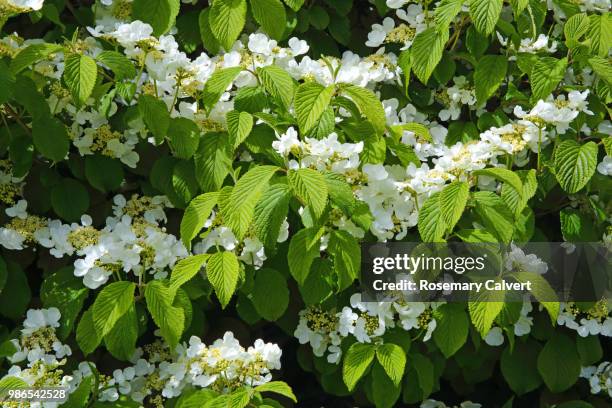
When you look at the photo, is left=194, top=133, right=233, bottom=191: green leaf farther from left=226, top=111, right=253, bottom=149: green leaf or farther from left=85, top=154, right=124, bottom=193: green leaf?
left=85, top=154, right=124, bottom=193: green leaf

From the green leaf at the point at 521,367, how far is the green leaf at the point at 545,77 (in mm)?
639

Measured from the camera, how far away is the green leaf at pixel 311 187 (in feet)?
5.65

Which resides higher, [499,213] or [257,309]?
[499,213]

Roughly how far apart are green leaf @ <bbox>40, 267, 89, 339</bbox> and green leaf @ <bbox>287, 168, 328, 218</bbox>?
638 mm

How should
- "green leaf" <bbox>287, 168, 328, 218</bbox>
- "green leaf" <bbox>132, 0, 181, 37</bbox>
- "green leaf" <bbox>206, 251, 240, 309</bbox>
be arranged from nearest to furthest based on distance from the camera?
"green leaf" <bbox>287, 168, 328, 218</bbox> → "green leaf" <bbox>206, 251, 240, 309</bbox> → "green leaf" <bbox>132, 0, 181, 37</bbox>

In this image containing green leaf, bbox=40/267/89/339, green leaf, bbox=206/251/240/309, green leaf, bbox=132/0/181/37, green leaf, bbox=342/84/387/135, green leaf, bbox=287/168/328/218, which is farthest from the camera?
green leaf, bbox=132/0/181/37

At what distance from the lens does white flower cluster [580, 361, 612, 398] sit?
2.32 m

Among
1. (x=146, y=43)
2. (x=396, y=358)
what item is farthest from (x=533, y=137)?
(x=146, y=43)

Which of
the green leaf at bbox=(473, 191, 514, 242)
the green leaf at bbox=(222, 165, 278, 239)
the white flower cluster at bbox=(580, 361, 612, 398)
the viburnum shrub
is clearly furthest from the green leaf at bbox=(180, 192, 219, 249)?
the white flower cluster at bbox=(580, 361, 612, 398)

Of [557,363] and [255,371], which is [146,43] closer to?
[255,371]

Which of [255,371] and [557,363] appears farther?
[557,363]

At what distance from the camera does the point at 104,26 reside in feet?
7.80

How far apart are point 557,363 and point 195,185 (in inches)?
39.8

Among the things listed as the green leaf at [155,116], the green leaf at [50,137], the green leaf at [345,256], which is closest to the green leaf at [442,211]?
the green leaf at [345,256]
